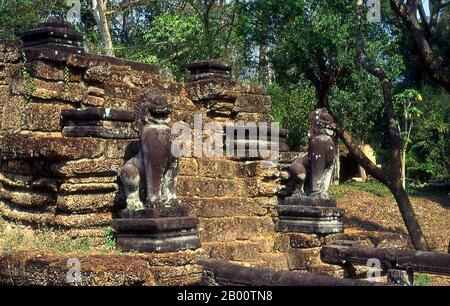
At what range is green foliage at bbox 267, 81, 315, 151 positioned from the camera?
2175 centimetres

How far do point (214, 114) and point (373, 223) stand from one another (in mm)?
10121

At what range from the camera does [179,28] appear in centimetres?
1848

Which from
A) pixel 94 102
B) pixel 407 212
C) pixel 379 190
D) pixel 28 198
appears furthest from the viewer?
pixel 379 190

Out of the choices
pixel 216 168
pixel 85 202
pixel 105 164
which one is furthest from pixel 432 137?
pixel 85 202

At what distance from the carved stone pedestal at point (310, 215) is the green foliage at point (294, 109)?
43.5 feet

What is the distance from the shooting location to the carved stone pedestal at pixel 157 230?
227 inches

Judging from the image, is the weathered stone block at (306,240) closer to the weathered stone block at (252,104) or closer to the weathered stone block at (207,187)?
the weathered stone block at (207,187)

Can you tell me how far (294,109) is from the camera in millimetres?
21891

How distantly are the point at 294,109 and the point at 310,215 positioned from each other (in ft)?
45.4

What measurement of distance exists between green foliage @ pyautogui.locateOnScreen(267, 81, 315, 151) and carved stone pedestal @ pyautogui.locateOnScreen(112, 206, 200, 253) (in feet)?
51.9

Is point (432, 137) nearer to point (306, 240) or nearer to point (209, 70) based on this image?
point (209, 70)

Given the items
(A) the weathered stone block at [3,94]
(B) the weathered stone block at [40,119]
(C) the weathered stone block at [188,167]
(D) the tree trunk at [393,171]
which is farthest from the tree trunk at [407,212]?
(A) the weathered stone block at [3,94]
